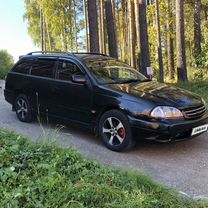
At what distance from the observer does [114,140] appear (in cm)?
548

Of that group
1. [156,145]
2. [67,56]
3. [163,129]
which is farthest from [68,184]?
[67,56]

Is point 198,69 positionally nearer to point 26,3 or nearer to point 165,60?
point 165,60

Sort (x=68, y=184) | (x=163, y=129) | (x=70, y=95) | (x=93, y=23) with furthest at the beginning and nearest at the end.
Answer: (x=93, y=23) → (x=70, y=95) → (x=163, y=129) → (x=68, y=184)

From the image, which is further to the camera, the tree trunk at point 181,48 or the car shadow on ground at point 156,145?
the tree trunk at point 181,48

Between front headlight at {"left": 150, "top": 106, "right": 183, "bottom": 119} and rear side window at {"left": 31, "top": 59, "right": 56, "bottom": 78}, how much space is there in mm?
2627

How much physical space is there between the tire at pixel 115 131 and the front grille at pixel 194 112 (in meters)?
0.97

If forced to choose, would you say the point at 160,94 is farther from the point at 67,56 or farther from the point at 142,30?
the point at 142,30

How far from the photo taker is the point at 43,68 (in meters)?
6.88

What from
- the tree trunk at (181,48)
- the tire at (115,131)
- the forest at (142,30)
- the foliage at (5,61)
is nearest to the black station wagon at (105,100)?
the tire at (115,131)

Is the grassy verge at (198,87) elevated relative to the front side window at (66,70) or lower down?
lower down

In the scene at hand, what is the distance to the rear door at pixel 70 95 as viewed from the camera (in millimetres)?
5859

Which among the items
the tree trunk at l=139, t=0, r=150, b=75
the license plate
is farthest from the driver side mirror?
the tree trunk at l=139, t=0, r=150, b=75

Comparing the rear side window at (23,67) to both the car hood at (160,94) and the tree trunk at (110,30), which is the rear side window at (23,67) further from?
the tree trunk at (110,30)

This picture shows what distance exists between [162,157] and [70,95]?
7.04 feet
